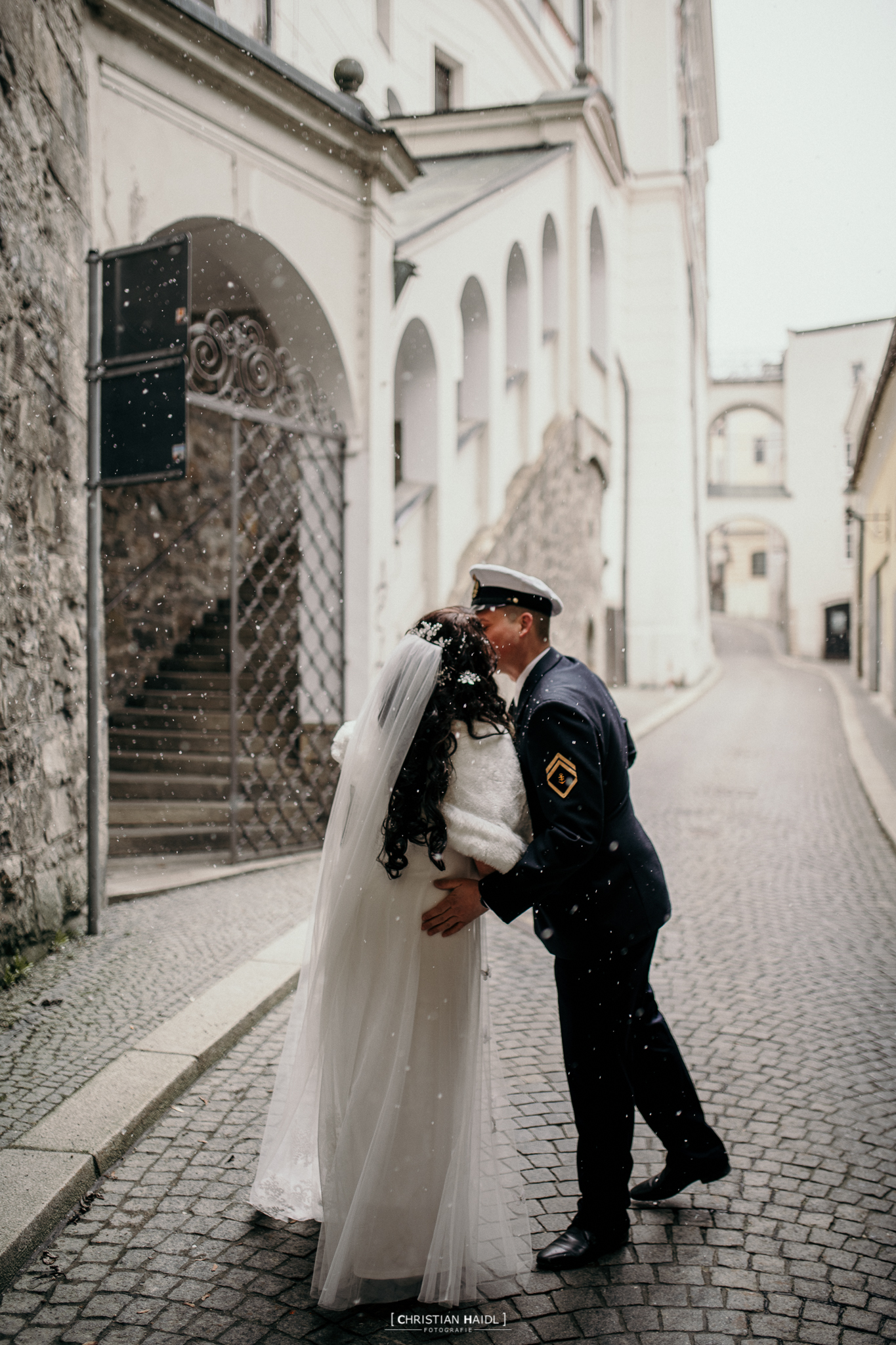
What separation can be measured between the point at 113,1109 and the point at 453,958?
147 centimetres

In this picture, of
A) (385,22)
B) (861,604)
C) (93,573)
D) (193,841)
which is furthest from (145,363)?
(861,604)

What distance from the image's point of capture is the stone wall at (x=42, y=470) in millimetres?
4406

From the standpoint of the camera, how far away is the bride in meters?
2.34

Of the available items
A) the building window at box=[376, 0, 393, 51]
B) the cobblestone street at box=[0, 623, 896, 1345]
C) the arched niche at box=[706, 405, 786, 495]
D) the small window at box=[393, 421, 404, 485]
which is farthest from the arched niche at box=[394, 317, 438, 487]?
the arched niche at box=[706, 405, 786, 495]

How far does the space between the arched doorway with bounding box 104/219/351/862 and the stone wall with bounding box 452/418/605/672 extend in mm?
2236

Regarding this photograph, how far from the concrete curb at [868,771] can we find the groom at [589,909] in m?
5.89

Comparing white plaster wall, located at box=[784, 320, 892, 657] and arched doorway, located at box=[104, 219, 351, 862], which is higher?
white plaster wall, located at box=[784, 320, 892, 657]

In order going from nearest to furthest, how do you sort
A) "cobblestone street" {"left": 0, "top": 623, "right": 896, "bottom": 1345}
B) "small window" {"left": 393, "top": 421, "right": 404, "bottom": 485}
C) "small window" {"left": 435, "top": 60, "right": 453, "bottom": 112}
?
"cobblestone street" {"left": 0, "top": 623, "right": 896, "bottom": 1345}
"small window" {"left": 393, "top": 421, "right": 404, "bottom": 485}
"small window" {"left": 435, "top": 60, "right": 453, "bottom": 112}

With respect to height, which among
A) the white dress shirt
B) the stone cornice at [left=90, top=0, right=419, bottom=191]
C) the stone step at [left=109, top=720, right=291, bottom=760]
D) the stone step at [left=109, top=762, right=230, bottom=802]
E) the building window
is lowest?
the stone step at [left=109, top=762, right=230, bottom=802]

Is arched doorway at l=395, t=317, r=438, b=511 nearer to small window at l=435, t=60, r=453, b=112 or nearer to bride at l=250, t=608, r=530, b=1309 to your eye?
small window at l=435, t=60, r=453, b=112

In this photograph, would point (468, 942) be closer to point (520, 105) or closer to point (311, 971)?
point (311, 971)

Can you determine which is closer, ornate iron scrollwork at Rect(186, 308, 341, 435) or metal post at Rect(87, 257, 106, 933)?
metal post at Rect(87, 257, 106, 933)

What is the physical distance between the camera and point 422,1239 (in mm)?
2359

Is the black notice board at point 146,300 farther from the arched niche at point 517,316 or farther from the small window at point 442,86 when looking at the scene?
the small window at point 442,86
